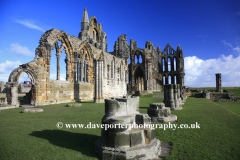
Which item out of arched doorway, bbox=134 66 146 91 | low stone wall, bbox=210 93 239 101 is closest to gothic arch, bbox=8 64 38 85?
low stone wall, bbox=210 93 239 101

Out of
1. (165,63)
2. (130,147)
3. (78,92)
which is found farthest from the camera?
(165,63)

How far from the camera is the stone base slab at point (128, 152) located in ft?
9.32

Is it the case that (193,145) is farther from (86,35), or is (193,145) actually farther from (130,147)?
(86,35)

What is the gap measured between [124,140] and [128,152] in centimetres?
22

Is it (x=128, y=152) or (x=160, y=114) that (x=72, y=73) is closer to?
(x=160, y=114)

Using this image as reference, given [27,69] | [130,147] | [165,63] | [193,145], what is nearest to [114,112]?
[130,147]

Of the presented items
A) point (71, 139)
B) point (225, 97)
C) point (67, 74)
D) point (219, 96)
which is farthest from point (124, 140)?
point (219, 96)

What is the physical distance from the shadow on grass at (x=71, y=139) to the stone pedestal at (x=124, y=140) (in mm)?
310

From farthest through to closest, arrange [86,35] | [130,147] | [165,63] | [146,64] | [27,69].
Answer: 1. [165,63]
2. [146,64]
3. [86,35]
4. [27,69]
5. [130,147]

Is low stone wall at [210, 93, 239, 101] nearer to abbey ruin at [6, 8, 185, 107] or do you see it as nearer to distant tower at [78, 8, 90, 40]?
abbey ruin at [6, 8, 185, 107]

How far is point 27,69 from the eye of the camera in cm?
1087

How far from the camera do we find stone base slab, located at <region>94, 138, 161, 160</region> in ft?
9.32

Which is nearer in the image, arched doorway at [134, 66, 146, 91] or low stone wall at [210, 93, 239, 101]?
low stone wall at [210, 93, 239, 101]

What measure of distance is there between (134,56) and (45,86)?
2460cm
